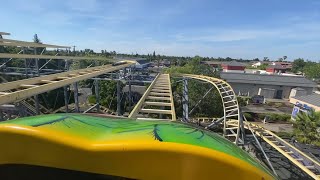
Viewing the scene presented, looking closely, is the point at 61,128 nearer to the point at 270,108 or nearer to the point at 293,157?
the point at 293,157

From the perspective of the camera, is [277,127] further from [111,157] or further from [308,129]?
[111,157]

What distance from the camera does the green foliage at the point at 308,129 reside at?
1606 cm

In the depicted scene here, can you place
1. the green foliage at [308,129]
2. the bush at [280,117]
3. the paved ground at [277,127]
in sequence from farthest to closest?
1. the bush at [280,117]
2. the paved ground at [277,127]
3. the green foliage at [308,129]

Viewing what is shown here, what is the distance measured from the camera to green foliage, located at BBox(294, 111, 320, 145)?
→ 1606 cm

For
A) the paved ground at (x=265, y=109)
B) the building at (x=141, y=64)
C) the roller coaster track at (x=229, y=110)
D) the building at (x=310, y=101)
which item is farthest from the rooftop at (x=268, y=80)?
the roller coaster track at (x=229, y=110)

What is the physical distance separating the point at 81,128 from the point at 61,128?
0.35 feet

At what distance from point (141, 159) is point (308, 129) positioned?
18.5m

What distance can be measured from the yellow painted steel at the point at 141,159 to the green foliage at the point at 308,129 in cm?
1749

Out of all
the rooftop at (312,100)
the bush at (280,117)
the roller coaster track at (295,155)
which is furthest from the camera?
the bush at (280,117)

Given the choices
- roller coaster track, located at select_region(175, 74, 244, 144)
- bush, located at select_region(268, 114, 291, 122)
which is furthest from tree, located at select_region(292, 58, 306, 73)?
roller coaster track, located at select_region(175, 74, 244, 144)

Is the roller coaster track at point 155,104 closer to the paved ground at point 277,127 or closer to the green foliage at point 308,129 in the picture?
the green foliage at point 308,129

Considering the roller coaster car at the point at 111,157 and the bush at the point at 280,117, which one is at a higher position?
the roller coaster car at the point at 111,157

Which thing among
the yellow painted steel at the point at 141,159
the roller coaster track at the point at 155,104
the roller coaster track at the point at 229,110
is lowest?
the roller coaster track at the point at 229,110

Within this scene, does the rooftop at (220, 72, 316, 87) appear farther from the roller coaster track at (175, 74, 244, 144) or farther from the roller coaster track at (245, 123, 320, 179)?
the roller coaster track at (245, 123, 320, 179)
